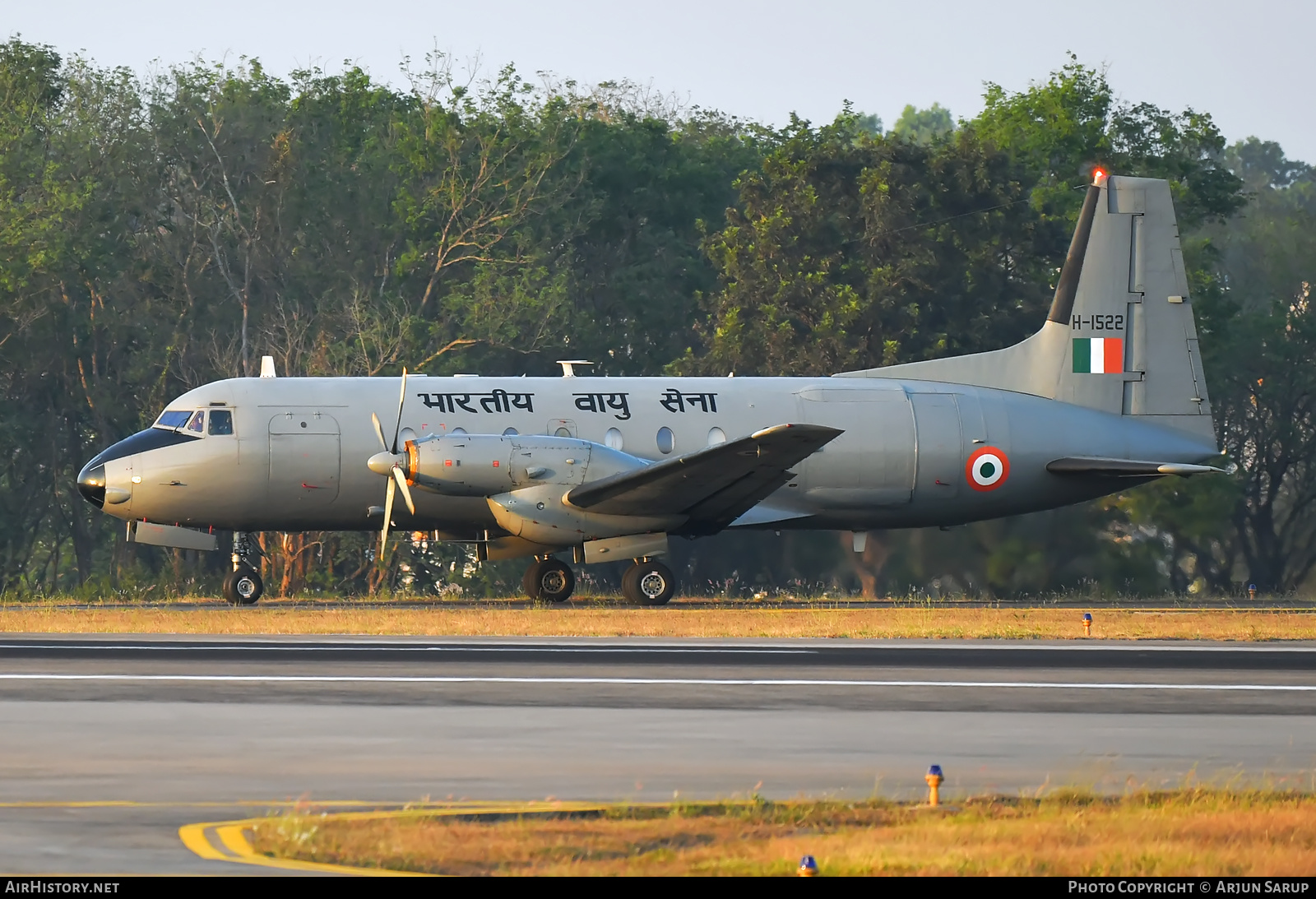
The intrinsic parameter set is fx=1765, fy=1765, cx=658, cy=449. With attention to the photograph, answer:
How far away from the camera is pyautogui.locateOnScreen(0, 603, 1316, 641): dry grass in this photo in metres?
23.0

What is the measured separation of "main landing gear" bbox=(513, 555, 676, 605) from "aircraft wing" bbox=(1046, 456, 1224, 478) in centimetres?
700

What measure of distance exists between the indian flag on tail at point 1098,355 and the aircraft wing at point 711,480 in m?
6.54

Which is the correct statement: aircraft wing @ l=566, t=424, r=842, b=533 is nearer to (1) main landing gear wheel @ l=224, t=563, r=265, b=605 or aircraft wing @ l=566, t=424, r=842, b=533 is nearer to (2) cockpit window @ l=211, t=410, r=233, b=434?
(2) cockpit window @ l=211, t=410, r=233, b=434

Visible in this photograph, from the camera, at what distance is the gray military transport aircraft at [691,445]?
88.0ft

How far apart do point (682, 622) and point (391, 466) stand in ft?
16.8

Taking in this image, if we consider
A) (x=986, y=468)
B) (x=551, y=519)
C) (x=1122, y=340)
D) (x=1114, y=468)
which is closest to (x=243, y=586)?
(x=551, y=519)

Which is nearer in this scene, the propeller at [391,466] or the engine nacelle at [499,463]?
the engine nacelle at [499,463]

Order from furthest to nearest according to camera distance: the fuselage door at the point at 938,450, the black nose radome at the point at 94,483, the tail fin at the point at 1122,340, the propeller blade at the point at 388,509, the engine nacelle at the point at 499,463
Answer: the tail fin at the point at 1122,340 < the fuselage door at the point at 938,450 < the black nose radome at the point at 94,483 < the propeller blade at the point at 388,509 < the engine nacelle at the point at 499,463

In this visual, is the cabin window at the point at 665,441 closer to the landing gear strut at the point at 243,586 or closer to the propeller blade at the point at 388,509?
the propeller blade at the point at 388,509

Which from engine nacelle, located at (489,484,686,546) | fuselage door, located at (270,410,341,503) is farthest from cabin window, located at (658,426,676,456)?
fuselage door, located at (270,410,341,503)

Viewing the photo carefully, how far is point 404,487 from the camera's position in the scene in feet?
87.6

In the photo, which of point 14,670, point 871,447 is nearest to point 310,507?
point 871,447

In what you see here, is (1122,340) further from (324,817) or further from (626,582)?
(324,817)

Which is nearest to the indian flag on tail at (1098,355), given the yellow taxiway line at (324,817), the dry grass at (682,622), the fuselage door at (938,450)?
the fuselage door at (938,450)
